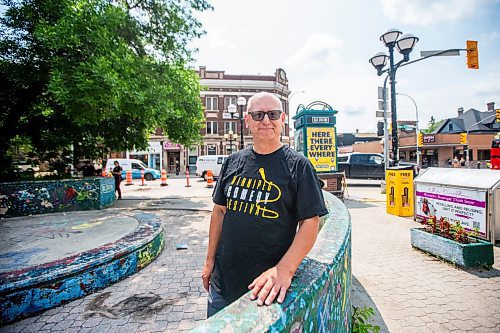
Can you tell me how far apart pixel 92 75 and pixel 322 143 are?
7566 mm

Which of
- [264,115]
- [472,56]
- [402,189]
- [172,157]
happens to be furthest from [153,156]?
[264,115]

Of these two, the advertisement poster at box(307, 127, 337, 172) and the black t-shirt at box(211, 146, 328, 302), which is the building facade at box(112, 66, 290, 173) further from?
the black t-shirt at box(211, 146, 328, 302)

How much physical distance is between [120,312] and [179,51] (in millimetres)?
10499

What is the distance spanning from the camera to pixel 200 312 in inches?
115

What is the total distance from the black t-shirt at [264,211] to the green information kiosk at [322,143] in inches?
311

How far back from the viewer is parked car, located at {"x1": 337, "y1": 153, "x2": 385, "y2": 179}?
17.9 metres

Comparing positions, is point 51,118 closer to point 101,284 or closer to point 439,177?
point 101,284

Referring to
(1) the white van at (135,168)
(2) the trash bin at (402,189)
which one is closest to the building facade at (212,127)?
(1) the white van at (135,168)

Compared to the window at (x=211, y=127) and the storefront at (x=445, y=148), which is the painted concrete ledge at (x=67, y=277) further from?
the storefront at (x=445, y=148)

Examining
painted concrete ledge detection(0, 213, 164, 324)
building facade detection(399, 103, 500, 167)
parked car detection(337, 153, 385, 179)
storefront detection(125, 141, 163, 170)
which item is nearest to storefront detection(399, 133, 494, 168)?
building facade detection(399, 103, 500, 167)

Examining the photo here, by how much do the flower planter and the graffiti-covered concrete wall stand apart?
32.0 ft

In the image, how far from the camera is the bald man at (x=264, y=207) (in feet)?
4.87

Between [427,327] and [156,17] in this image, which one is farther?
[156,17]

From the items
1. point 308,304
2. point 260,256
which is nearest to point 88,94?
point 260,256
